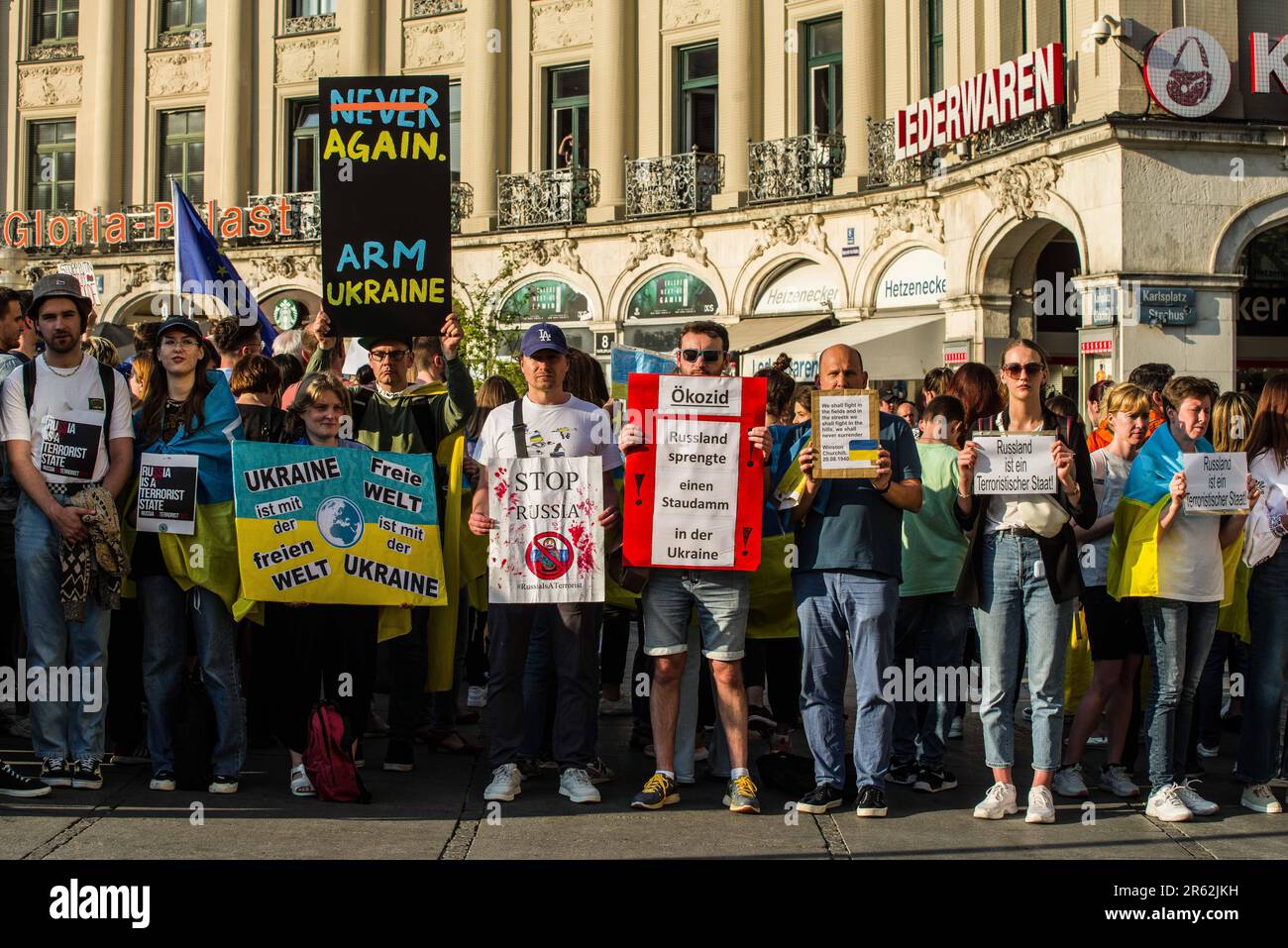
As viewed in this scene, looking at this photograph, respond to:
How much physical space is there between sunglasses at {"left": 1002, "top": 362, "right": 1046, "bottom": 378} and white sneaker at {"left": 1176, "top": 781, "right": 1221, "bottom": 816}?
2.00 m

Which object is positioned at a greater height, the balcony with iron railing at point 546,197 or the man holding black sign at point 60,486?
the balcony with iron railing at point 546,197

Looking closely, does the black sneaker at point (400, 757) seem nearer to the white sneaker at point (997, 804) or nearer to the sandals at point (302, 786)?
the sandals at point (302, 786)

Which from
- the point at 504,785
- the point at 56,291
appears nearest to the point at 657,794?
the point at 504,785

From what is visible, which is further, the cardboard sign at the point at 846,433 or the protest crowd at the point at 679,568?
the protest crowd at the point at 679,568

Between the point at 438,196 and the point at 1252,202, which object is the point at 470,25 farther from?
the point at 438,196

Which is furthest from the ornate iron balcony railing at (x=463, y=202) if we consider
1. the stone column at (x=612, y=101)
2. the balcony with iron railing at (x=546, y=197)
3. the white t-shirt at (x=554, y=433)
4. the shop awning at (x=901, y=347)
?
the white t-shirt at (x=554, y=433)

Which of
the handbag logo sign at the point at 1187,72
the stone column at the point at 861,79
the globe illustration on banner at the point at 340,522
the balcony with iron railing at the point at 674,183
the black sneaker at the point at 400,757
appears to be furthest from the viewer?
the balcony with iron railing at the point at 674,183

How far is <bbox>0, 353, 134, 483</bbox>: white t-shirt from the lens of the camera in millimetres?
7066

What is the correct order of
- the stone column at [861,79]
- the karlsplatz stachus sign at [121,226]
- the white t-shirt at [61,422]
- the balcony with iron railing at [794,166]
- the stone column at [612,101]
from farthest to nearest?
the karlsplatz stachus sign at [121,226]
the stone column at [612,101]
the balcony with iron railing at [794,166]
the stone column at [861,79]
the white t-shirt at [61,422]

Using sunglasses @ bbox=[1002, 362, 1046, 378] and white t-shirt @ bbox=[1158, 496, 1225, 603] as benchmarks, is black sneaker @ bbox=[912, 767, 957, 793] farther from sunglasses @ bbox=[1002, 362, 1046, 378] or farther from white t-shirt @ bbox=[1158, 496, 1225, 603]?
sunglasses @ bbox=[1002, 362, 1046, 378]

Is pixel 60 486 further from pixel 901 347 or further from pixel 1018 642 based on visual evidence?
pixel 901 347

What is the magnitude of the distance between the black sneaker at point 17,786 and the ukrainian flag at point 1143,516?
5.03 meters

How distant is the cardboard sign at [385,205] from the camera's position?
8195mm

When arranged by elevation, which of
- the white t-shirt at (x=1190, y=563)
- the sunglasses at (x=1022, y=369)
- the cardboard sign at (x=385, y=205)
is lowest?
the white t-shirt at (x=1190, y=563)
